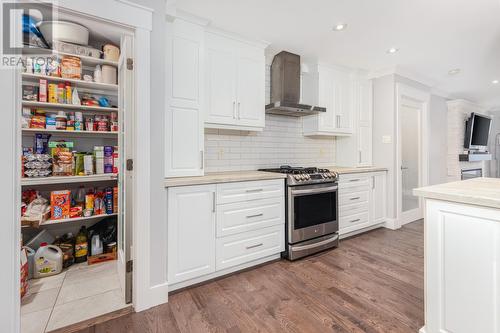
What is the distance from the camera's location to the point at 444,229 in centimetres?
137

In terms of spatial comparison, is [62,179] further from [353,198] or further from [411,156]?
[411,156]

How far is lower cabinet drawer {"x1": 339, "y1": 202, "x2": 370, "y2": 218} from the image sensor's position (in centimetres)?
327

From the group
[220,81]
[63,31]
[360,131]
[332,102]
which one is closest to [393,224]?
[360,131]

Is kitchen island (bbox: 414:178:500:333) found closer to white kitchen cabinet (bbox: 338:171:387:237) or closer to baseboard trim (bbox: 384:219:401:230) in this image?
white kitchen cabinet (bbox: 338:171:387:237)

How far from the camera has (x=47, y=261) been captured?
90.6 inches

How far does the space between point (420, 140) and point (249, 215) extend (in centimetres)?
375

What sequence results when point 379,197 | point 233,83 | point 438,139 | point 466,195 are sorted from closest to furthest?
1. point 466,195
2. point 233,83
3. point 379,197
4. point 438,139

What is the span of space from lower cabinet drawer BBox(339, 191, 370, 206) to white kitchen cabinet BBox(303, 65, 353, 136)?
972 mm

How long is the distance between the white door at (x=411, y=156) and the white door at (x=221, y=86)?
120 inches

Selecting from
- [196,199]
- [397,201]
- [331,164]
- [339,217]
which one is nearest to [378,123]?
[331,164]

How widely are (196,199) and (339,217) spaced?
2.09 metres

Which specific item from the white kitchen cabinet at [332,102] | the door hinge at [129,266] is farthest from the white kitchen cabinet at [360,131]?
the door hinge at [129,266]

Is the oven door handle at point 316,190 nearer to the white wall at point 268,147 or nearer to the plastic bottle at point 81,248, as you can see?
the white wall at point 268,147

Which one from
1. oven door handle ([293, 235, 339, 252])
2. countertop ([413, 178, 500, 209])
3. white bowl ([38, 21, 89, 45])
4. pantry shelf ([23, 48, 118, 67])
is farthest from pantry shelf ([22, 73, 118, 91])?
countertop ([413, 178, 500, 209])
